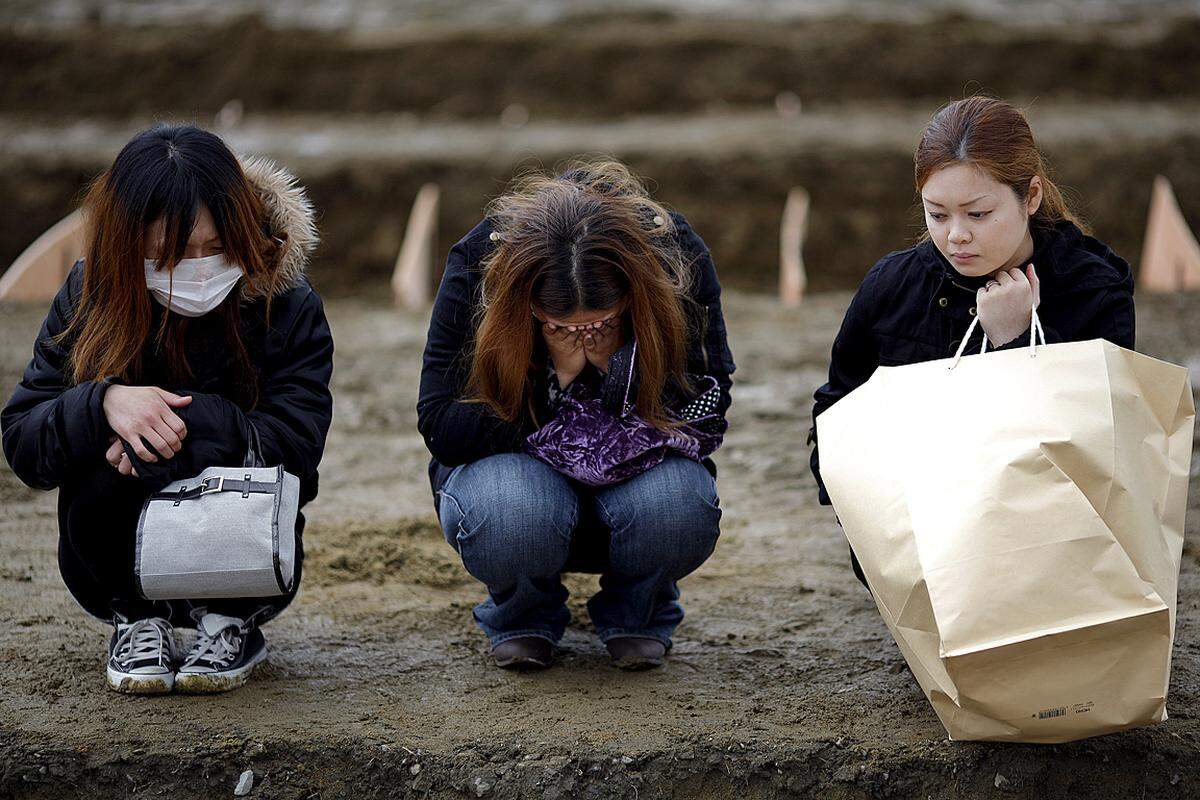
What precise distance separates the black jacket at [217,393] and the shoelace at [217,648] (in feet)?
1.01

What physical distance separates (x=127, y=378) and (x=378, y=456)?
6.97 ft

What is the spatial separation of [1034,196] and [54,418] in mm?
1824

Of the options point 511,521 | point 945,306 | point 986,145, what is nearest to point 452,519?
point 511,521

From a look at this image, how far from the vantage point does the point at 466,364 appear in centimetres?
249

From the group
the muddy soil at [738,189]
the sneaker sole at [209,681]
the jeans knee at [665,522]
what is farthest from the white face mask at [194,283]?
the muddy soil at [738,189]

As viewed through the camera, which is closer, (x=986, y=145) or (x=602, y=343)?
(x=986, y=145)

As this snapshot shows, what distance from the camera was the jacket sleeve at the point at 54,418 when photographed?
226cm

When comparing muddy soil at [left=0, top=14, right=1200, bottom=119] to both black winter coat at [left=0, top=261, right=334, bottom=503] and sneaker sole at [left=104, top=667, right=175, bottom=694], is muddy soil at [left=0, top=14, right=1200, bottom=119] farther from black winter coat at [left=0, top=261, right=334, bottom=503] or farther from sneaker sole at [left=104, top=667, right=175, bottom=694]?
sneaker sole at [left=104, top=667, right=175, bottom=694]

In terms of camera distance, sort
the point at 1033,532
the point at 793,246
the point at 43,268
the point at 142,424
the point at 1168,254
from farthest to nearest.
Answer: the point at 793,246, the point at 1168,254, the point at 43,268, the point at 142,424, the point at 1033,532

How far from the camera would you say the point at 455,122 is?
946cm

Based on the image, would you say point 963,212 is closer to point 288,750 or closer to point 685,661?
point 685,661

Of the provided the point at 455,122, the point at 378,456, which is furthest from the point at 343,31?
the point at 378,456

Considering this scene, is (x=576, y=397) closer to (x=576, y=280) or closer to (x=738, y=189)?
(x=576, y=280)

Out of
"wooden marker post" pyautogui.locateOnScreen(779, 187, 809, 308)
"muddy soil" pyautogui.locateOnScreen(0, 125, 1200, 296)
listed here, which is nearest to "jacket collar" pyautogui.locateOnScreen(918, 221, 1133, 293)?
"wooden marker post" pyautogui.locateOnScreen(779, 187, 809, 308)
